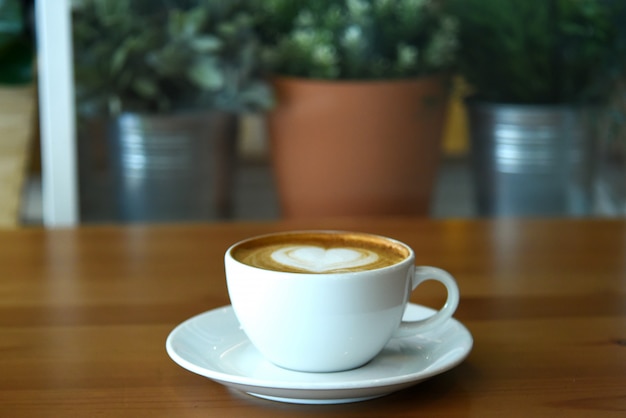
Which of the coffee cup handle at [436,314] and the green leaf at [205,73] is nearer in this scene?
the coffee cup handle at [436,314]

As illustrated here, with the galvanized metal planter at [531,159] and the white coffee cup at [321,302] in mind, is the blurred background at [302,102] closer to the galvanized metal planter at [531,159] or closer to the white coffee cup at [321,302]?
the galvanized metal planter at [531,159]

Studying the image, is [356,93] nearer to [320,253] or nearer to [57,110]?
[57,110]

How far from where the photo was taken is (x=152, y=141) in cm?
148

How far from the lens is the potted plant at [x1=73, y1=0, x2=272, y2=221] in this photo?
1.48m

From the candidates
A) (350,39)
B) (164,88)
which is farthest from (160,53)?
(350,39)

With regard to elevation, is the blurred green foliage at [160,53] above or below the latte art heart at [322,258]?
above

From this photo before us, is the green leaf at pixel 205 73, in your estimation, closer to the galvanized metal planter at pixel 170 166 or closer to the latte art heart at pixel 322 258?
the galvanized metal planter at pixel 170 166

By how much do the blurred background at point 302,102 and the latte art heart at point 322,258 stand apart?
3.09 ft

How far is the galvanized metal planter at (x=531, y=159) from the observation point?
4.97 ft

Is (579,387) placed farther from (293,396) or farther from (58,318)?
(58,318)

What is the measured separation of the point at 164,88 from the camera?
1.49 meters

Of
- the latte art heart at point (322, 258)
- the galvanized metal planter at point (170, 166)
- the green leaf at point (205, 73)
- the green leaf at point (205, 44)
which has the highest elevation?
the green leaf at point (205, 44)

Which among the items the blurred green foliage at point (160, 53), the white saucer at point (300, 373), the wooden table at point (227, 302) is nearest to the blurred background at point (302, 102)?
the blurred green foliage at point (160, 53)

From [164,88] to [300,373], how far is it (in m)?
1.03
